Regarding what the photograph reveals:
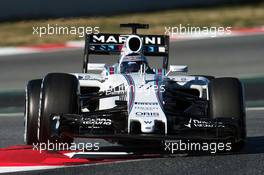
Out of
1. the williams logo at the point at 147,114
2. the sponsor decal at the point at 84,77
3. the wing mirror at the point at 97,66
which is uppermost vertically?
the wing mirror at the point at 97,66

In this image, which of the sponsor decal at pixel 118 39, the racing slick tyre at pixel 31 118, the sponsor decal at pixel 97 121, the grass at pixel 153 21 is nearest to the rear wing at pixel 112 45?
the sponsor decal at pixel 118 39

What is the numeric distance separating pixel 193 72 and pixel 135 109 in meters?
6.31

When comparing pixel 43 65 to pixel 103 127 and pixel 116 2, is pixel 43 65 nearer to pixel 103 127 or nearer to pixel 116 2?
pixel 116 2

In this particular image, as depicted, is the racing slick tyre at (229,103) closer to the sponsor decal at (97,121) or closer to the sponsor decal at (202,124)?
the sponsor decal at (202,124)

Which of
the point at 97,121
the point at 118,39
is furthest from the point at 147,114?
the point at 118,39

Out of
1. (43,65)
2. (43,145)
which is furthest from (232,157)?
(43,65)

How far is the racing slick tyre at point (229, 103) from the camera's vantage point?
26.4ft

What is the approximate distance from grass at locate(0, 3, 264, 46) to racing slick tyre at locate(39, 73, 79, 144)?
8564 mm

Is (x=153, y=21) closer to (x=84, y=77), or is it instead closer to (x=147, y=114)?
(x=84, y=77)

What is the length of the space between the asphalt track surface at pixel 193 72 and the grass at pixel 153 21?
1455mm

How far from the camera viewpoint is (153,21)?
18734 mm

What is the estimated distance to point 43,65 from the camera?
48.4 ft

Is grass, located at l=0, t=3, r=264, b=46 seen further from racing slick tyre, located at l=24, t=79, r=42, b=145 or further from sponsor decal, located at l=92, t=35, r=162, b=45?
racing slick tyre, located at l=24, t=79, r=42, b=145

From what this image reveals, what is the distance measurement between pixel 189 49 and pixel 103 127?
8.17 metres
